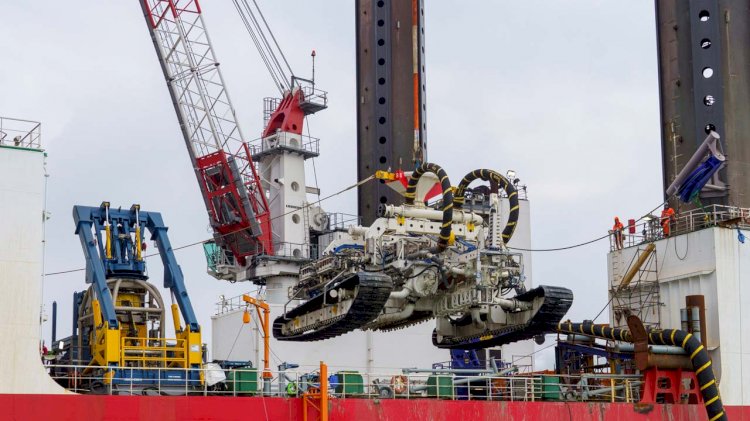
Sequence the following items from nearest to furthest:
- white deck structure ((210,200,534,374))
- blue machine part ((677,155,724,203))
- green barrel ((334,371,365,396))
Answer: green barrel ((334,371,365,396)) < blue machine part ((677,155,724,203)) < white deck structure ((210,200,534,374))

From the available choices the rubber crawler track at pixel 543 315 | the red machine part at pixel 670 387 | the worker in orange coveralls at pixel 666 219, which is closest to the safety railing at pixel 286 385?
the red machine part at pixel 670 387

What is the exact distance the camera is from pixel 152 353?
111 ft

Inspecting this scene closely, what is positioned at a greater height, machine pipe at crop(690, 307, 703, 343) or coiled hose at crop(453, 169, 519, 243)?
coiled hose at crop(453, 169, 519, 243)

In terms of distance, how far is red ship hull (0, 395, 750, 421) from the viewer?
2967 cm

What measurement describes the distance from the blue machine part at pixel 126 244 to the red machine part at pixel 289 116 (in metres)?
25.8

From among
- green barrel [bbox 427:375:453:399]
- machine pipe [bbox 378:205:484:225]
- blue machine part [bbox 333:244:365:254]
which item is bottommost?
green barrel [bbox 427:375:453:399]

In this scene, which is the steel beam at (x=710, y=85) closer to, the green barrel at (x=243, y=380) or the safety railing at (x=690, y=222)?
the safety railing at (x=690, y=222)

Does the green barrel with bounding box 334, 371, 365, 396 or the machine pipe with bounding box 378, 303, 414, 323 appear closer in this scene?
the green barrel with bounding box 334, 371, 365, 396

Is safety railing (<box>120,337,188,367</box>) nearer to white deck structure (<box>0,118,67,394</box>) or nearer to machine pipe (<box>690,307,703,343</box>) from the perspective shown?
white deck structure (<box>0,118,67,394</box>)

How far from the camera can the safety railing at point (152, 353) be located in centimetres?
3266

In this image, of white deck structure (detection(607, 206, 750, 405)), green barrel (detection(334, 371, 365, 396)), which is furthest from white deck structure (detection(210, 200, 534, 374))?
green barrel (detection(334, 371, 365, 396))

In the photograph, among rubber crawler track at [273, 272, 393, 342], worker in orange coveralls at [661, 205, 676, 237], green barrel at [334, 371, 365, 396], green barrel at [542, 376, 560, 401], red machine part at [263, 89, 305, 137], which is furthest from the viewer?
red machine part at [263, 89, 305, 137]

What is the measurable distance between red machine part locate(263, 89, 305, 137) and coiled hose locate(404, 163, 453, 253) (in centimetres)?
2323

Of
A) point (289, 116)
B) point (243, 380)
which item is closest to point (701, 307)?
point (243, 380)
